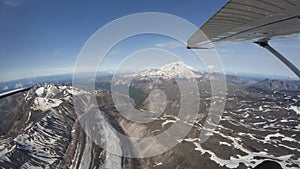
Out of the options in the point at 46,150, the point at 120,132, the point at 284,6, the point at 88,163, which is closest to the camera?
the point at 284,6

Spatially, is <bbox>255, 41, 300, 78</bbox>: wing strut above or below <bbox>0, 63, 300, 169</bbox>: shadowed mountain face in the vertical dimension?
above

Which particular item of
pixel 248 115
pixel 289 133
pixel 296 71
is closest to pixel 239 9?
pixel 296 71

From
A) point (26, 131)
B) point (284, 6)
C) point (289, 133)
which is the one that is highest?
point (284, 6)

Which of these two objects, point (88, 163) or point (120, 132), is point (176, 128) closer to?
point (120, 132)

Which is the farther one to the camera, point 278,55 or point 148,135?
point 148,135

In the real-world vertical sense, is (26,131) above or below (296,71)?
below

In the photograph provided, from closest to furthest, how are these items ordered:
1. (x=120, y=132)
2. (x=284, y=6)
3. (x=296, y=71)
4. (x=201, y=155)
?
(x=284, y=6)
(x=296, y=71)
(x=201, y=155)
(x=120, y=132)

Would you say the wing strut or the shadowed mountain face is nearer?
the wing strut

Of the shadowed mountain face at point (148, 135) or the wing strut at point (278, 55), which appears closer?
the wing strut at point (278, 55)

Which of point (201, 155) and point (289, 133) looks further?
point (289, 133)

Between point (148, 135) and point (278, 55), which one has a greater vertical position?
point (278, 55)

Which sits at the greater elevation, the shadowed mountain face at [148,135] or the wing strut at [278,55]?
the wing strut at [278,55]
